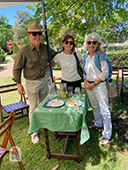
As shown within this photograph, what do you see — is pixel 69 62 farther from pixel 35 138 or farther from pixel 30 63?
pixel 35 138

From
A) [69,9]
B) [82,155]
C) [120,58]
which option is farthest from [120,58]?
[82,155]

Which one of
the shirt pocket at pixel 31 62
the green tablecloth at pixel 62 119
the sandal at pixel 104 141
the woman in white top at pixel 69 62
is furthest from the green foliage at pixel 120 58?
the green tablecloth at pixel 62 119

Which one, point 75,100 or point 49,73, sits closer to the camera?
point 75,100

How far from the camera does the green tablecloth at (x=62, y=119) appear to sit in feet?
6.91

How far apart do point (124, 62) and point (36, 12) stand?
1061 cm

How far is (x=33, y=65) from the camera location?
2898 mm

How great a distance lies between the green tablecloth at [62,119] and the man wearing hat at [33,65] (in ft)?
2.81

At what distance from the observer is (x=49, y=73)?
11.3 feet

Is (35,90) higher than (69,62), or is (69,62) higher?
(69,62)

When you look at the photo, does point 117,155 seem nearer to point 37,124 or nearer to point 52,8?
point 37,124

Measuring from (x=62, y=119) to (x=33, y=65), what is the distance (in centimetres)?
137

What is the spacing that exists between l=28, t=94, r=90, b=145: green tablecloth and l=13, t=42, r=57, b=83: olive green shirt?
95 centimetres

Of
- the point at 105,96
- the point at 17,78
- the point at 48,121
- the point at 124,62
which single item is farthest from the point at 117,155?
the point at 124,62

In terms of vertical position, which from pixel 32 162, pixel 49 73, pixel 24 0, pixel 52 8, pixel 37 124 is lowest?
pixel 32 162
